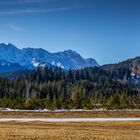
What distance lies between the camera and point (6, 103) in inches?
5842

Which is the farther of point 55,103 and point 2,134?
point 55,103

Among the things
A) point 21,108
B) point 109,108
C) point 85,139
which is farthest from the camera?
point 109,108

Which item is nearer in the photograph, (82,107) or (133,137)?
(133,137)

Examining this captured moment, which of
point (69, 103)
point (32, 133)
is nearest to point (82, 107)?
point (69, 103)

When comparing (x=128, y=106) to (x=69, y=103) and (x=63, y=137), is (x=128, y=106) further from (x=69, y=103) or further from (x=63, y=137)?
(x=63, y=137)

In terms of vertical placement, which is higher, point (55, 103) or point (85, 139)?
point (55, 103)

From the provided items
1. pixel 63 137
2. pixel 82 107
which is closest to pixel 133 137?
pixel 63 137

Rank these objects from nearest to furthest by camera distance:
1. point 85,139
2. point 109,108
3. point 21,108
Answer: point 85,139, point 21,108, point 109,108

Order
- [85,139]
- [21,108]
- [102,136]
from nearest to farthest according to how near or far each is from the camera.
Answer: [85,139] < [102,136] < [21,108]

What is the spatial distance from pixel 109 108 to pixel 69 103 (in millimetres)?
14998

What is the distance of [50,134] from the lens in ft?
157

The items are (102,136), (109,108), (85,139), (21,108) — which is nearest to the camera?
(85,139)

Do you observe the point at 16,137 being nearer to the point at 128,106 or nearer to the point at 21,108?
the point at 21,108

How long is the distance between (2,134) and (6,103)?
338 feet
